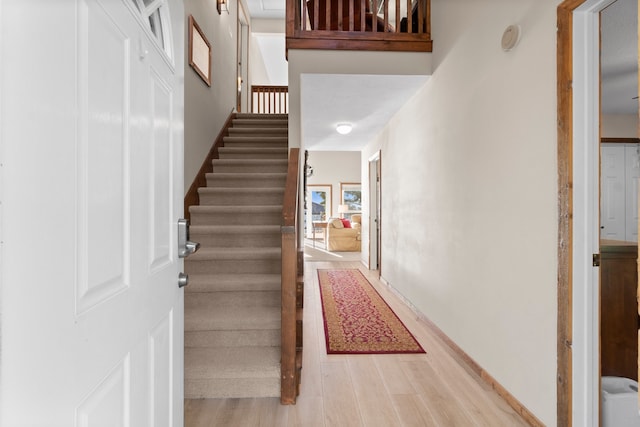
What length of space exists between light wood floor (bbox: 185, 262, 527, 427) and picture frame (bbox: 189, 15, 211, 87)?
9.53 ft

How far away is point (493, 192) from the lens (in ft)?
7.43

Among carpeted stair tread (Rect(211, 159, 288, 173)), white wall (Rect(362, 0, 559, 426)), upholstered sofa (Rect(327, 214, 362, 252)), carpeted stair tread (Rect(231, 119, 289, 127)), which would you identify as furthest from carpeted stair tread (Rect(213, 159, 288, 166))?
upholstered sofa (Rect(327, 214, 362, 252))

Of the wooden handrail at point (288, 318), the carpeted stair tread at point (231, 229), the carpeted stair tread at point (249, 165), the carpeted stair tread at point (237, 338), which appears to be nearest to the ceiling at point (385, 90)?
the carpeted stair tread at point (249, 165)

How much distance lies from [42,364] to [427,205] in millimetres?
3327

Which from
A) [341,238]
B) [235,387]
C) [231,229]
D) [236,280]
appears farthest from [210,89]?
[341,238]

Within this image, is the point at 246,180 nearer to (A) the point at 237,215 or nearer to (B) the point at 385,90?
(A) the point at 237,215

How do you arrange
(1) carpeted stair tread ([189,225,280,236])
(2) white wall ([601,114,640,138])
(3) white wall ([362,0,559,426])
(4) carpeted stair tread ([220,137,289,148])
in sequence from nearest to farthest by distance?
1. (3) white wall ([362,0,559,426])
2. (1) carpeted stair tread ([189,225,280,236])
3. (2) white wall ([601,114,640,138])
4. (4) carpeted stair tread ([220,137,289,148])

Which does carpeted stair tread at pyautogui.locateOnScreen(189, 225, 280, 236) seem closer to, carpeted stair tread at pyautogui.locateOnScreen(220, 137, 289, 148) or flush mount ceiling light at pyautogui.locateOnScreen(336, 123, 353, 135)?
carpeted stair tread at pyautogui.locateOnScreen(220, 137, 289, 148)

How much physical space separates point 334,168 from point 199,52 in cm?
896

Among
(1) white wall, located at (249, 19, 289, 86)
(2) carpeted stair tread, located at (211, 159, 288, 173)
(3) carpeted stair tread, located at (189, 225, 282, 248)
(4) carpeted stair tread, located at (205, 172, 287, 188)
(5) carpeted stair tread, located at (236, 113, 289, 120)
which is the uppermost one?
(1) white wall, located at (249, 19, 289, 86)

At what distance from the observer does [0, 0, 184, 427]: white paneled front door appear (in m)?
→ 0.48

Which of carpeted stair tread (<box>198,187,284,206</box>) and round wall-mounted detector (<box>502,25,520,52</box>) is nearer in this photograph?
round wall-mounted detector (<box>502,25,520,52</box>)

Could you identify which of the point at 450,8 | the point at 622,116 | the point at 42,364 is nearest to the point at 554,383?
the point at 42,364

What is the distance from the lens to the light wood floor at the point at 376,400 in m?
1.91
